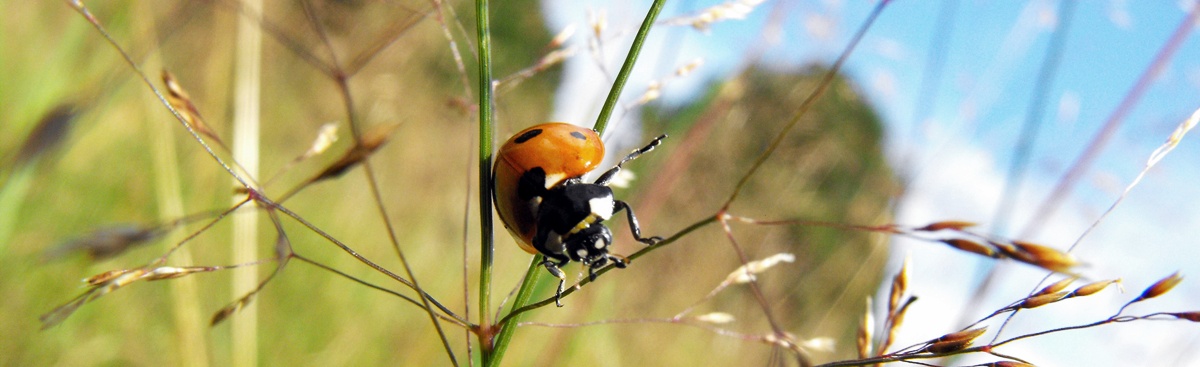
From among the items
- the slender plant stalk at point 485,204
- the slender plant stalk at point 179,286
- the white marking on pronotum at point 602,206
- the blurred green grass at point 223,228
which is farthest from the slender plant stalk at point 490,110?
the slender plant stalk at point 179,286

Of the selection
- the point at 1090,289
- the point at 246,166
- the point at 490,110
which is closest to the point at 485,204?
the point at 490,110

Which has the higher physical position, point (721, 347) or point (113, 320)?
point (721, 347)

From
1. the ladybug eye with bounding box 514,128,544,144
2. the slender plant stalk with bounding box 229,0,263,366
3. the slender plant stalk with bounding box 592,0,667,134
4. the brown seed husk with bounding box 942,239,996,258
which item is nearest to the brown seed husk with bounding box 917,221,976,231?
the brown seed husk with bounding box 942,239,996,258

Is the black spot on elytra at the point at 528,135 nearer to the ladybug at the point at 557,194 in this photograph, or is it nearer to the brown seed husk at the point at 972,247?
the ladybug at the point at 557,194

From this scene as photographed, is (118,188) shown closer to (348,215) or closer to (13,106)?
(13,106)

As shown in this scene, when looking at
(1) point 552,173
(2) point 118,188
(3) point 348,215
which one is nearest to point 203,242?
(2) point 118,188

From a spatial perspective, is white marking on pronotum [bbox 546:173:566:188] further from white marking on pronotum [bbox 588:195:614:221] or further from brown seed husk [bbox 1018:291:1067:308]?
brown seed husk [bbox 1018:291:1067:308]

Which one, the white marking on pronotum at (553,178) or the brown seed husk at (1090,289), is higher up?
the white marking on pronotum at (553,178)

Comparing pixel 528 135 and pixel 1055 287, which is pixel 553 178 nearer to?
pixel 528 135
